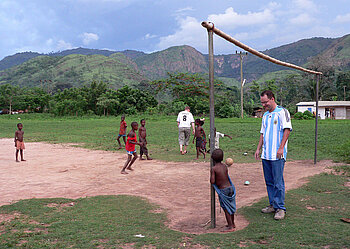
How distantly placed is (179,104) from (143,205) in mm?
40705

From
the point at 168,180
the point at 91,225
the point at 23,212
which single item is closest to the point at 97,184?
the point at 168,180

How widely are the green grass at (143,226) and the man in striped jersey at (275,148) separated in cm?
28

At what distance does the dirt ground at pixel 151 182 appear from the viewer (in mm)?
5949

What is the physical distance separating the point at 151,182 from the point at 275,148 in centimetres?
390

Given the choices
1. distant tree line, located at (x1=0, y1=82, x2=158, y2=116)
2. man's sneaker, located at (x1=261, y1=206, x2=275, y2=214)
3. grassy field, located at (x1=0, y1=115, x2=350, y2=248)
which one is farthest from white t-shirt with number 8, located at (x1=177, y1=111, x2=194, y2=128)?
distant tree line, located at (x1=0, y1=82, x2=158, y2=116)

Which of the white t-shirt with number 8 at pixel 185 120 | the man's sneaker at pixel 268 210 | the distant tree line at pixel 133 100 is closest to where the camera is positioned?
the man's sneaker at pixel 268 210

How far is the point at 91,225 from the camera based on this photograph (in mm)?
4898

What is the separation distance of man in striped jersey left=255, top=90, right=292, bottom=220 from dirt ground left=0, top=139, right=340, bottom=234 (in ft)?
2.18

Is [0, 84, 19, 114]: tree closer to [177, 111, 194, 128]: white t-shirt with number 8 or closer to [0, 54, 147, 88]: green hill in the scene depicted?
[0, 54, 147, 88]: green hill

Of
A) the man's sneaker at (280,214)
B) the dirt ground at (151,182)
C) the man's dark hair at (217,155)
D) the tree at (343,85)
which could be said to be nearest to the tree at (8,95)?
the dirt ground at (151,182)

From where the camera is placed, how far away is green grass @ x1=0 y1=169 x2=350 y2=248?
13.6ft

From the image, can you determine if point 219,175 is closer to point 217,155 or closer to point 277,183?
point 217,155

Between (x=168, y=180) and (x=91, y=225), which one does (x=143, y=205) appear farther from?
(x=168, y=180)

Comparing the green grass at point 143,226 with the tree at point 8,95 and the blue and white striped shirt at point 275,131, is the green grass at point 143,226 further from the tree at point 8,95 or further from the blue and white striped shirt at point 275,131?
the tree at point 8,95
